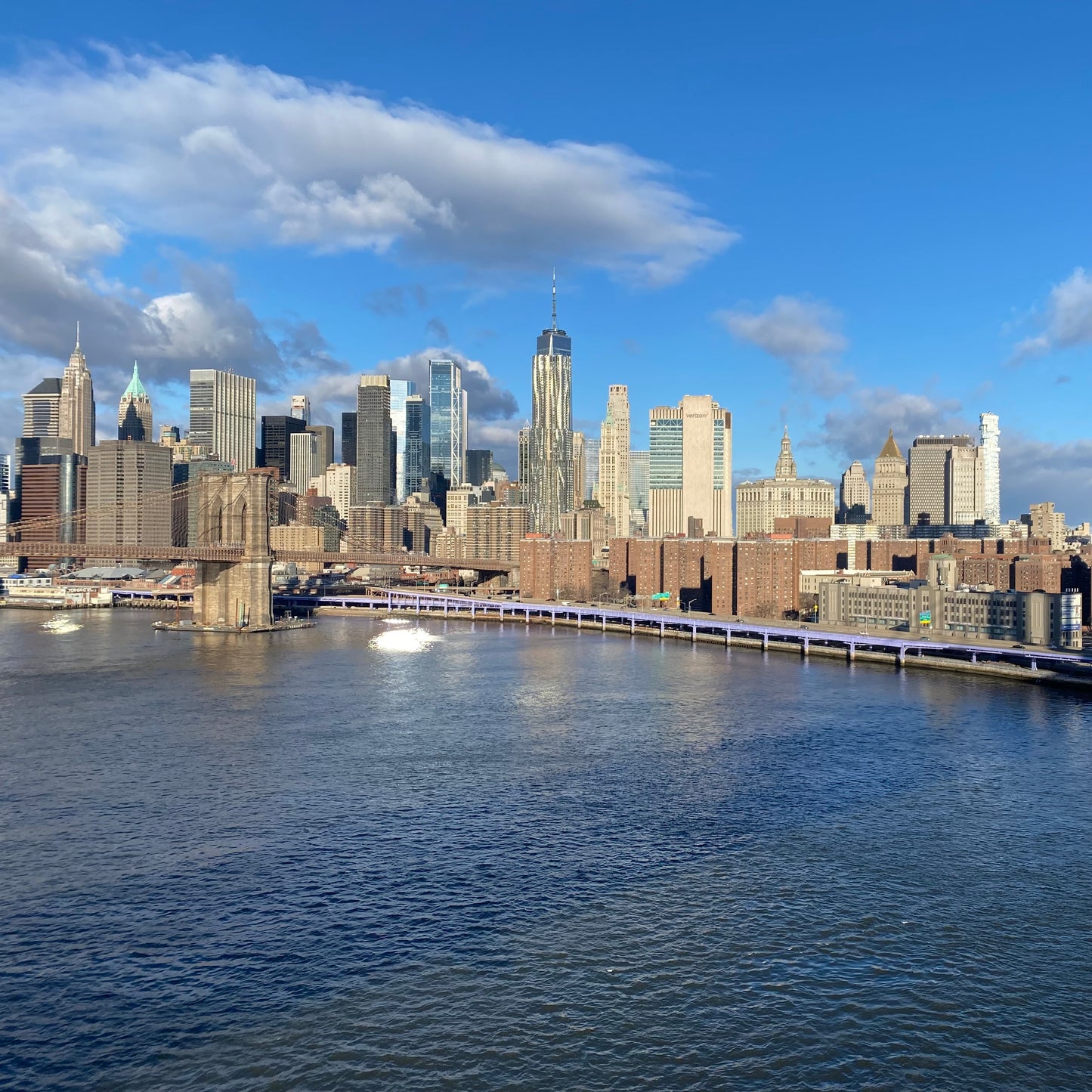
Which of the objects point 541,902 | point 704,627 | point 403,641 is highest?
point 704,627

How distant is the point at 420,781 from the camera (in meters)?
38.9

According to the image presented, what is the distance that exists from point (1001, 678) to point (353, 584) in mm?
114164

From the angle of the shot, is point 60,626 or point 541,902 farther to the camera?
point 60,626

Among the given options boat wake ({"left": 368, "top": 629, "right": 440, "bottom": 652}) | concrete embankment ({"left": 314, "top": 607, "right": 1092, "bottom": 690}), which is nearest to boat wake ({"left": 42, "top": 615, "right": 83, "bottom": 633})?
boat wake ({"left": 368, "top": 629, "right": 440, "bottom": 652})

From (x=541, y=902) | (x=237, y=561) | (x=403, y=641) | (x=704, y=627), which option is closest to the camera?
(x=541, y=902)

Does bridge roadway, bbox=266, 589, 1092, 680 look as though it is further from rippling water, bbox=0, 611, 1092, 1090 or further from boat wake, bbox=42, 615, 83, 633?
boat wake, bbox=42, 615, 83, 633

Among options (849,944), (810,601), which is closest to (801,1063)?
(849,944)

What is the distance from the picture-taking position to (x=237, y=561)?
346 ft

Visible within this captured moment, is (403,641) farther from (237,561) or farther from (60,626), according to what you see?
(60,626)

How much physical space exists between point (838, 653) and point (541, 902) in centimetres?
6492

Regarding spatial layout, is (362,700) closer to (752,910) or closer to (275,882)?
(275,882)

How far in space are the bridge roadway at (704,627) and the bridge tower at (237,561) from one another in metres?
27.5

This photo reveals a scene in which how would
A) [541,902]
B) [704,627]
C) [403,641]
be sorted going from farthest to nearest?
[704,627], [403,641], [541,902]

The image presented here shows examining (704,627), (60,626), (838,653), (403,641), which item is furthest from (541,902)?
(60,626)
